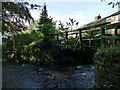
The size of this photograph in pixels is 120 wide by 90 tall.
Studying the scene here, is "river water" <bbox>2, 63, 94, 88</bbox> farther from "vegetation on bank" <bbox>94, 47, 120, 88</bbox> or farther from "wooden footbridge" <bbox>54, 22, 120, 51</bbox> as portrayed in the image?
"wooden footbridge" <bbox>54, 22, 120, 51</bbox>

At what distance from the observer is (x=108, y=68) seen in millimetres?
2566

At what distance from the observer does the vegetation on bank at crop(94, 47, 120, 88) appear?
236cm

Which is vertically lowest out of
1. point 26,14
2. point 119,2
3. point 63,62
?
point 63,62

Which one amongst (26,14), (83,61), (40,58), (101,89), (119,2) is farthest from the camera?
(40,58)

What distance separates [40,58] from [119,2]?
7.84 meters

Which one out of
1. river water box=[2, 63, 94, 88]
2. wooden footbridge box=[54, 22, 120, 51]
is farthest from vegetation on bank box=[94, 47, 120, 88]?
river water box=[2, 63, 94, 88]

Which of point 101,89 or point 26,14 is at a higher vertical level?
point 26,14

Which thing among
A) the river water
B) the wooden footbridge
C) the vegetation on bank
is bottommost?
the river water

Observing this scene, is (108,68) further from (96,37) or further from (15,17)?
(15,17)

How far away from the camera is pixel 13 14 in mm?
3344

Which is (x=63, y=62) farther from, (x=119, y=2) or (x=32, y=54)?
(x=119, y=2)

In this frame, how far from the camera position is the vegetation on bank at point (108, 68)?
236 cm

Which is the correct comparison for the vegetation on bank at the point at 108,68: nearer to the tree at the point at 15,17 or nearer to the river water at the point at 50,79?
the river water at the point at 50,79

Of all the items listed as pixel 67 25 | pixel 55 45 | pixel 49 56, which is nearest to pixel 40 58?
pixel 49 56
